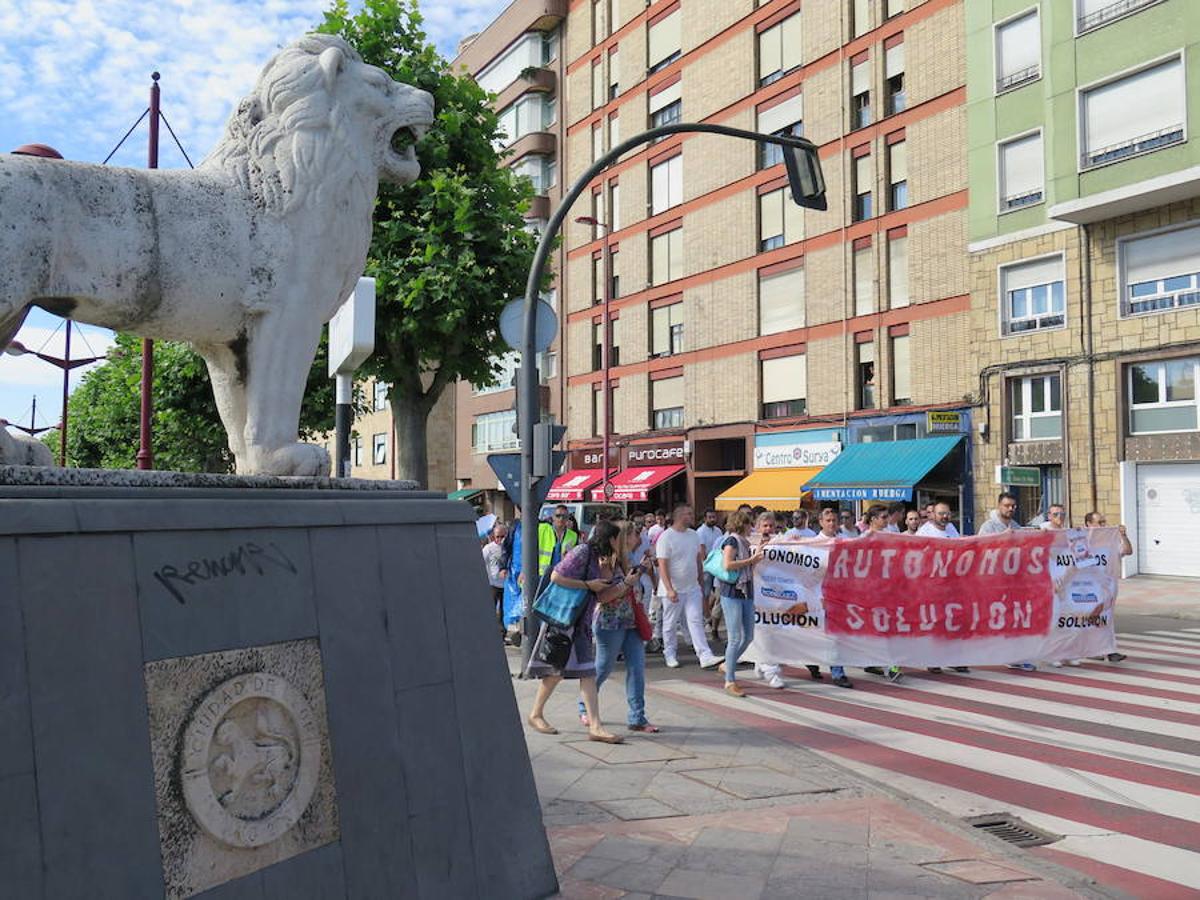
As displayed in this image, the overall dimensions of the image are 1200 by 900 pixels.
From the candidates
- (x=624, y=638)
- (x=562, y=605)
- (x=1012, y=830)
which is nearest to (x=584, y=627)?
(x=562, y=605)

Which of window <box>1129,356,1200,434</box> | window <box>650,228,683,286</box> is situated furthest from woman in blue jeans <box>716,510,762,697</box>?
window <box>650,228,683,286</box>

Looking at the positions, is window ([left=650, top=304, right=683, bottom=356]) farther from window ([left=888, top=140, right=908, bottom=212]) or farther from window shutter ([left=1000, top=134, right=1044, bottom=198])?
window shutter ([left=1000, top=134, right=1044, bottom=198])

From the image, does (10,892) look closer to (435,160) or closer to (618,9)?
(435,160)

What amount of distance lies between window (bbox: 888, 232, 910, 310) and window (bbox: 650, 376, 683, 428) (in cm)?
921

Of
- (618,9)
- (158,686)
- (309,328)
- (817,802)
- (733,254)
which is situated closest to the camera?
(158,686)

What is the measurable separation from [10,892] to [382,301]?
1278cm

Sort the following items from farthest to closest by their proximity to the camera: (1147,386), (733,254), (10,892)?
(733,254) < (1147,386) < (10,892)

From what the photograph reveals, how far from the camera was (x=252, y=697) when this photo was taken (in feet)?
9.98

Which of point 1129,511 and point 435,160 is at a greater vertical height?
point 435,160

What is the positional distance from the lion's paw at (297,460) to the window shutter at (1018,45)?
80.5 feet

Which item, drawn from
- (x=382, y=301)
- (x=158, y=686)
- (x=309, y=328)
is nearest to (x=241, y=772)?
(x=158, y=686)

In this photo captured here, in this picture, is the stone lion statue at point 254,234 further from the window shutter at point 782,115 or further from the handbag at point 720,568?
the window shutter at point 782,115

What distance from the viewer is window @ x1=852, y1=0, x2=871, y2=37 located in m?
27.8

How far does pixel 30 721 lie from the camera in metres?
2.55
